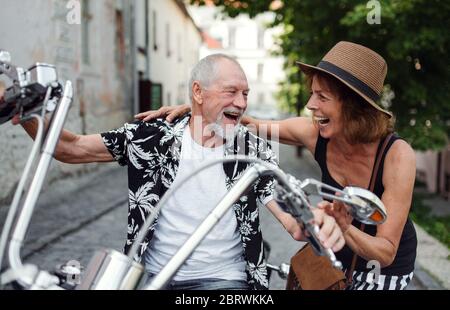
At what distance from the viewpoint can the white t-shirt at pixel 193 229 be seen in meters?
2.22

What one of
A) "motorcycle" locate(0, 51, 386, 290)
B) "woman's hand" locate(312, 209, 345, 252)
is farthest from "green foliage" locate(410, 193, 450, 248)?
"motorcycle" locate(0, 51, 386, 290)

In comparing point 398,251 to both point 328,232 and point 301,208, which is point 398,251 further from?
point 301,208

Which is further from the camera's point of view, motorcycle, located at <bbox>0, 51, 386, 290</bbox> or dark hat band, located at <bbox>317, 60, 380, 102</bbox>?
dark hat band, located at <bbox>317, 60, 380, 102</bbox>

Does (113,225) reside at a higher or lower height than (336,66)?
lower

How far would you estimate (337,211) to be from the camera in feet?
5.13

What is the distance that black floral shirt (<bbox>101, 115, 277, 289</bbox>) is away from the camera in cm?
222

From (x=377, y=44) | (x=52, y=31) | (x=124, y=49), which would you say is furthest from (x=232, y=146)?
(x=124, y=49)

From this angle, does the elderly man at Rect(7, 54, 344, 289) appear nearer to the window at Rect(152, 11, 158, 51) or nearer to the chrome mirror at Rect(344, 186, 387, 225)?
the chrome mirror at Rect(344, 186, 387, 225)

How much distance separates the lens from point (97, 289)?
4.11 ft

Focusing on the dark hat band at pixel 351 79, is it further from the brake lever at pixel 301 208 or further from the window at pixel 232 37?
the window at pixel 232 37

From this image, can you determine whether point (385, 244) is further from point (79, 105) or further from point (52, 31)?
point (79, 105)

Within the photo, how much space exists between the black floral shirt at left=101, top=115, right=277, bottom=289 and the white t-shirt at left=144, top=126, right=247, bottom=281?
40mm

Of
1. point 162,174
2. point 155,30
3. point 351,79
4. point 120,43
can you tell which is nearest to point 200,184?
point 162,174

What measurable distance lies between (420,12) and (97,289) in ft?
23.1
